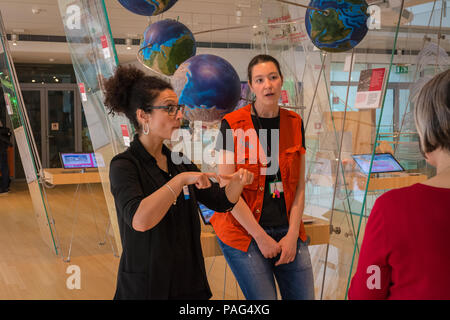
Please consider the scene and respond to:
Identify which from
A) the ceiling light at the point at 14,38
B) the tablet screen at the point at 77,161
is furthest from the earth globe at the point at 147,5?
the ceiling light at the point at 14,38

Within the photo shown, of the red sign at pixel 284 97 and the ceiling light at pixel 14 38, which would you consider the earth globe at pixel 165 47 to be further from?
the ceiling light at pixel 14 38

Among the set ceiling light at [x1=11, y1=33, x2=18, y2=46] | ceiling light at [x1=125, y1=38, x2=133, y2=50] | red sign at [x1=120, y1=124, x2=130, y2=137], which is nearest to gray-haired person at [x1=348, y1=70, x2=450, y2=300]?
red sign at [x1=120, y1=124, x2=130, y2=137]

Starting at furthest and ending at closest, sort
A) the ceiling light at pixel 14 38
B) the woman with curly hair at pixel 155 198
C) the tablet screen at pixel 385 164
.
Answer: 1. the ceiling light at pixel 14 38
2. the tablet screen at pixel 385 164
3. the woman with curly hair at pixel 155 198

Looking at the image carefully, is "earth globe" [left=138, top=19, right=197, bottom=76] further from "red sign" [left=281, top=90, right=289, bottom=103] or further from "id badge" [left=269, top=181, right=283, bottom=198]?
"red sign" [left=281, top=90, right=289, bottom=103]

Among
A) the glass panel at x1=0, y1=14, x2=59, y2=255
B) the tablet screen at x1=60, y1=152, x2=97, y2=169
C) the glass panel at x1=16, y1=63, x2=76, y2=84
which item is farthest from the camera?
Result: the glass panel at x1=16, y1=63, x2=76, y2=84

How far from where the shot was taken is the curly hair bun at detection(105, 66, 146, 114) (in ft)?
5.95

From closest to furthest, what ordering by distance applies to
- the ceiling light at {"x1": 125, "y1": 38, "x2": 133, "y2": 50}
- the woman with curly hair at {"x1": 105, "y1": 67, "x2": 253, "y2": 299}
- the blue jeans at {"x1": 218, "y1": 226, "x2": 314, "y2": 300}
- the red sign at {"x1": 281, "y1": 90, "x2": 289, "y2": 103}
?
the woman with curly hair at {"x1": 105, "y1": 67, "x2": 253, "y2": 299}
the blue jeans at {"x1": 218, "y1": 226, "x2": 314, "y2": 300}
the red sign at {"x1": 281, "y1": 90, "x2": 289, "y2": 103}
the ceiling light at {"x1": 125, "y1": 38, "x2": 133, "y2": 50}

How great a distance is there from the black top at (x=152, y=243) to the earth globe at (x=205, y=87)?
496 millimetres

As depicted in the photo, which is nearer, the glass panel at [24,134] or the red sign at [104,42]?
the red sign at [104,42]

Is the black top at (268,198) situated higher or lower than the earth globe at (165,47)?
lower

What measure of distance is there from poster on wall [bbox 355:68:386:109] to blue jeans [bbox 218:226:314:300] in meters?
0.68

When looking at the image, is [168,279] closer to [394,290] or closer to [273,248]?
[273,248]

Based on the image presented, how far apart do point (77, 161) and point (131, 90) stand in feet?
15.5

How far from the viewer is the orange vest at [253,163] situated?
209 cm
